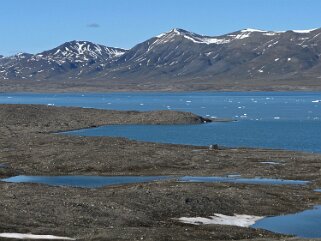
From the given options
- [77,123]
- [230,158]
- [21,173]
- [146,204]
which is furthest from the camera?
[77,123]

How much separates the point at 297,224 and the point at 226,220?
5.61 meters

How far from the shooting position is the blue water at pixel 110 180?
76.1 m

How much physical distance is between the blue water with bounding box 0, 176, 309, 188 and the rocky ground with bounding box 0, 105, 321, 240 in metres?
2.86

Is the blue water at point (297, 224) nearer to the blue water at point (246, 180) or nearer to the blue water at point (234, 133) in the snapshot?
the blue water at point (246, 180)

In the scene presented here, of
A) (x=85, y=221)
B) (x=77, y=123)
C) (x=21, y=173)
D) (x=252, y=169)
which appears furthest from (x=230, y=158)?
(x=77, y=123)

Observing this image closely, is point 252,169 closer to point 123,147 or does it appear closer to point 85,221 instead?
point 123,147

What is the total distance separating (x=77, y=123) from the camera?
532ft

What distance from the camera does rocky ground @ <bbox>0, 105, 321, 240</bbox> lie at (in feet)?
164

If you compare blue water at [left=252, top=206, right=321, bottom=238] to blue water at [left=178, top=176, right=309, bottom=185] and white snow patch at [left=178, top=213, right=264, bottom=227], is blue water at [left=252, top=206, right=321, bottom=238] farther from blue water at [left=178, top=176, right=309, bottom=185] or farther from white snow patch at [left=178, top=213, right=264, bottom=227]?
blue water at [left=178, top=176, right=309, bottom=185]

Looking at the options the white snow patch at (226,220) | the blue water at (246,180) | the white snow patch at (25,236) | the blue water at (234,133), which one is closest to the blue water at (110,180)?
the blue water at (246,180)

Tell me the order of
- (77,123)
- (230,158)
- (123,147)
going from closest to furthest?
(230,158)
(123,147)
(77,123)

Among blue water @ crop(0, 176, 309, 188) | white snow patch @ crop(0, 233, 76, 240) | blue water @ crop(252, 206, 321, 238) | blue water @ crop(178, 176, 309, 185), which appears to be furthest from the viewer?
blue water @ crop(178, 176, 309, 185)

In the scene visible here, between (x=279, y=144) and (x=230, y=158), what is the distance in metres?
29.4

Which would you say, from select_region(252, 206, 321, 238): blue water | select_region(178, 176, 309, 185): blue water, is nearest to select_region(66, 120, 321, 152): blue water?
select_region(178, 176, 309, 185): blue water
